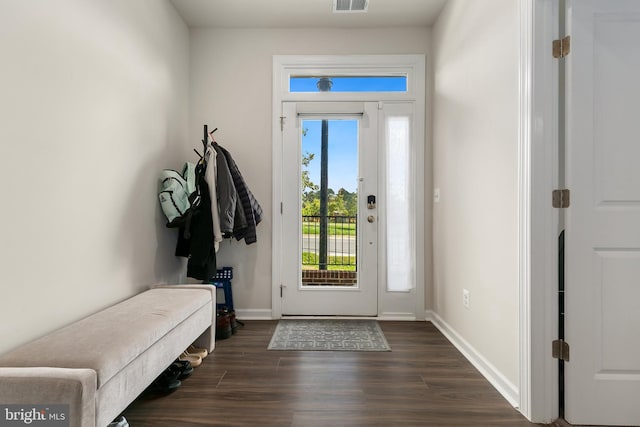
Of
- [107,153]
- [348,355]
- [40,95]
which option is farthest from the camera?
[348,355]

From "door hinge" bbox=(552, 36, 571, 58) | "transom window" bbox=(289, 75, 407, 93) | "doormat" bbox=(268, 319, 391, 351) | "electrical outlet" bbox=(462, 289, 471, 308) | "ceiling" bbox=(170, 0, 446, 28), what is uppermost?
"ceiling" bbox=(170, 0, 446, 28)

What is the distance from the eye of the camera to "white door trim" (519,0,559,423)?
1.79 m

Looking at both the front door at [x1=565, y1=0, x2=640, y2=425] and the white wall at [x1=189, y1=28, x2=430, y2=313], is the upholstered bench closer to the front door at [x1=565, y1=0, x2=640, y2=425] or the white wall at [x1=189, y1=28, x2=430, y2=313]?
the white wall at [x1=189, y1=28, x2=430, y2=313]

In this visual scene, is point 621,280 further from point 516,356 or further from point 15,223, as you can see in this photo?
point 15,223

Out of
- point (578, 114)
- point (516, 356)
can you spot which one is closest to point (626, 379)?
point (516, 356)

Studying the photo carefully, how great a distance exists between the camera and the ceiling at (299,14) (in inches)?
121

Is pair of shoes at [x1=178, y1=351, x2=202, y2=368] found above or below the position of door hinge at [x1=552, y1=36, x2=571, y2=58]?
below

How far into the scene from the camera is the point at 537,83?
179 cm

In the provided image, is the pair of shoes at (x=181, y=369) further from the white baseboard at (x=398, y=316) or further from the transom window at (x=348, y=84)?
the transom window at (x=348, y=84)

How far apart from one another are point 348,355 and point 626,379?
1538 mm

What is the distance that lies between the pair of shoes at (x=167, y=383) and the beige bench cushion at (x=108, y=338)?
13.7 inches

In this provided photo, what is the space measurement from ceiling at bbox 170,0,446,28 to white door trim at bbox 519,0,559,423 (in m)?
1.61

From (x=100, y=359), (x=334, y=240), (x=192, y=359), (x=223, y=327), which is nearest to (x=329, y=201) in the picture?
(x=334, y=240)

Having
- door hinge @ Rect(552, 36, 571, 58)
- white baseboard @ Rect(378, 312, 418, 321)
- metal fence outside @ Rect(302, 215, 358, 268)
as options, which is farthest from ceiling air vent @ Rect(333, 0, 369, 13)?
white baseboard @ Rect(378, 312, 418, 321)
